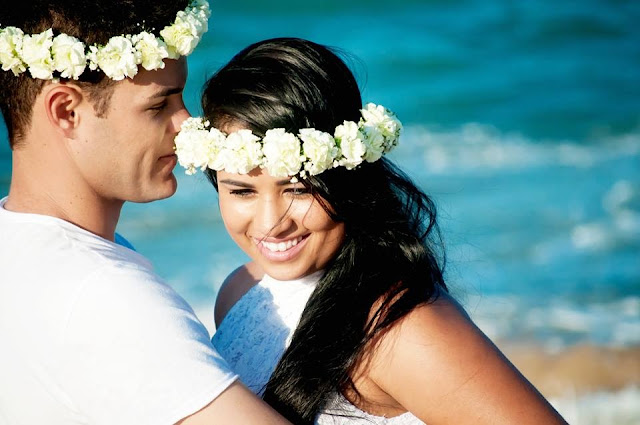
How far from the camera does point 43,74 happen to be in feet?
12.9

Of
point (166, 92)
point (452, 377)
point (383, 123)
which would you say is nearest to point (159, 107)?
point (166, 92)

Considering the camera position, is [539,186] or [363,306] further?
[539,186]

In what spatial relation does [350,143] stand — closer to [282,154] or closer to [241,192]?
[282,154]

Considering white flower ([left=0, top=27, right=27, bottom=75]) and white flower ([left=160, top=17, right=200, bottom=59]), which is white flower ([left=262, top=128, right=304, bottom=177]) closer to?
white flower ([left=160, top=17, right=200, bottom=59])

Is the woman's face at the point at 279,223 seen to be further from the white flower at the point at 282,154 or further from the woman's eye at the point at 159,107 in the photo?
the woman's eye at the point at 159,107

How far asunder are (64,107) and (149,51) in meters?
0.45

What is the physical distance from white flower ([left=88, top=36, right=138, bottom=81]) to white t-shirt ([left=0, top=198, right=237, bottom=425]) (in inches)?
31.9

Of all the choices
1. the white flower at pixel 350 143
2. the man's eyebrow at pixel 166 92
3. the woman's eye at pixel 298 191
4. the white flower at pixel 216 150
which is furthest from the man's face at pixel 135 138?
the white flower at pixel 350 143

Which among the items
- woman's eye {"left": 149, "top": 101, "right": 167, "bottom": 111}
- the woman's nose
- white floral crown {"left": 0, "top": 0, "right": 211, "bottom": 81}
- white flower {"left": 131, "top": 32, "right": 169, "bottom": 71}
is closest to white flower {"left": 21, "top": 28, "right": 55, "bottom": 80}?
white floral crown {"left": 0, "top": 0, "right": 211, "bottom": 81}

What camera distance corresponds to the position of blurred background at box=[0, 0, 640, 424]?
999 cm

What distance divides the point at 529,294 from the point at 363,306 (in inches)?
304

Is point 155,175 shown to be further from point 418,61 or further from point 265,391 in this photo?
point 418,61

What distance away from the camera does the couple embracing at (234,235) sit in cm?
339

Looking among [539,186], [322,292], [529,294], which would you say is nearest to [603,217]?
[539,186]
